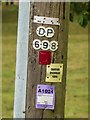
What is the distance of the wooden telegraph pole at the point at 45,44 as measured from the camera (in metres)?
3.15

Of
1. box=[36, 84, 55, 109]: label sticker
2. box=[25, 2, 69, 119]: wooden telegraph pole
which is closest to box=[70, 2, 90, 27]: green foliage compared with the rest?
box=[25, 2, 69, 119]: wooden telegraph pole

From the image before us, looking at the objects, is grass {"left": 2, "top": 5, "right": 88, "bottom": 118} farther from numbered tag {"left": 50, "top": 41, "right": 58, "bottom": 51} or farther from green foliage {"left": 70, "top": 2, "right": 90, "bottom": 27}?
numbered tag {"left": 50, "top": 41, "right": 58, "bottom": 51}

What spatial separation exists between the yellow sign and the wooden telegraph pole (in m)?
0.02

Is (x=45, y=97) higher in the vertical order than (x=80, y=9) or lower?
lower

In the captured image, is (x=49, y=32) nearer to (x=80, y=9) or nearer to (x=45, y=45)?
(x=45, y=45)

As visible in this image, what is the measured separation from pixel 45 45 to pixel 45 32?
0.09 meters

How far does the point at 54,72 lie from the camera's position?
3211mm

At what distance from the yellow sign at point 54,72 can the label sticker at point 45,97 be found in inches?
2.1

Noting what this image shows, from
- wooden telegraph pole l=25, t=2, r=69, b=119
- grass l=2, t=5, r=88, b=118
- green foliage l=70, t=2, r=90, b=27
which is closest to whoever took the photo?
wooden telegraph pole l=25, t=2, r=69, b=119

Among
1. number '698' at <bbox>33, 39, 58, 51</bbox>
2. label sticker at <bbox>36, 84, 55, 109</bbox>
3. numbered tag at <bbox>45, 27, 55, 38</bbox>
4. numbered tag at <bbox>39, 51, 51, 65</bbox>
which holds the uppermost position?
numbered tag at <bbox>45, 27, 55, 38</bbox>

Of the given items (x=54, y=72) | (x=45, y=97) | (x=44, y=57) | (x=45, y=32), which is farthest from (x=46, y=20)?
(x=45, y=97)

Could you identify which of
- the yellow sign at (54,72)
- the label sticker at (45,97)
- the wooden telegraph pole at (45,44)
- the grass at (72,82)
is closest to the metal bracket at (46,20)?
the wooden telegraph pole at (45,44)

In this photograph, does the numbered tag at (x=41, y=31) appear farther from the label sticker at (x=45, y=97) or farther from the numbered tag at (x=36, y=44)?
the label sticker at (x=45, y=97)

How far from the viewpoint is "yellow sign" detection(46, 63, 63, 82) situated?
317cm
